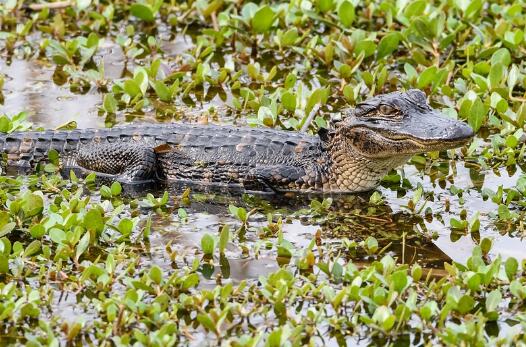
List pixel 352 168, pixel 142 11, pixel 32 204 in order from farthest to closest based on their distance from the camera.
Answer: pixel 142 11, pixel 352 168, pixel 32 204

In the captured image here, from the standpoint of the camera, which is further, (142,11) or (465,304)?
(142,11)

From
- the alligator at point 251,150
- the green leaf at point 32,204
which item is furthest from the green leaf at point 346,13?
the green leaf at point 32,204

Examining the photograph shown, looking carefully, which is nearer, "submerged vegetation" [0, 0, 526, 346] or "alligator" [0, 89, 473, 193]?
"submerged vegetation" [0, 0, 526, 346]

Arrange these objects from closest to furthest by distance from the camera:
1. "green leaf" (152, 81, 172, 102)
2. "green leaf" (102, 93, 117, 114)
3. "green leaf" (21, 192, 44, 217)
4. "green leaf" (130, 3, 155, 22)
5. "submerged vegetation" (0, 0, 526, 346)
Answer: "submerged vegetation" (0, 0, 526, 346), "green leaf" (21, 192, 44, 217), "green leaf" (102, 93, 117, 114), "green leaf" (152, 81, 172, 102), "green leaf" (130, 3, 155, 22)

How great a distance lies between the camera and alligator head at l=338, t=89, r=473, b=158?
8.26m

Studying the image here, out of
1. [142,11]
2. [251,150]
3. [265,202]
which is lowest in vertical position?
[265,202]

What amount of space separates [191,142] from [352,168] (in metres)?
1.27

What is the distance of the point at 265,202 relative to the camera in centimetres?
861

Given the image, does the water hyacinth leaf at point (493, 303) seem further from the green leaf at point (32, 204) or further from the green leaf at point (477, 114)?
the green leaf at point (477, 114)

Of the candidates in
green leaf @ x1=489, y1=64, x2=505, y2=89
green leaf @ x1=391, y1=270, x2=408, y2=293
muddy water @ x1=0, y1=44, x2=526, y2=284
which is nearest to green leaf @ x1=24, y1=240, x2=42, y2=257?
muddy water @ x1=0, y1=44, x2=526, y2=284

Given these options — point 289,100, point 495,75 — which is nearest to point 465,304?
point 289,100

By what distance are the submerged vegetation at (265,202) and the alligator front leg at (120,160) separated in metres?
0.19

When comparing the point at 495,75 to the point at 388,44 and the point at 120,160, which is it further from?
the point at 120,160

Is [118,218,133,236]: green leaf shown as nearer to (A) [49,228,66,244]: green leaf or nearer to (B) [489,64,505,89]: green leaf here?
(A) [49,228,66,244]: green leaf
